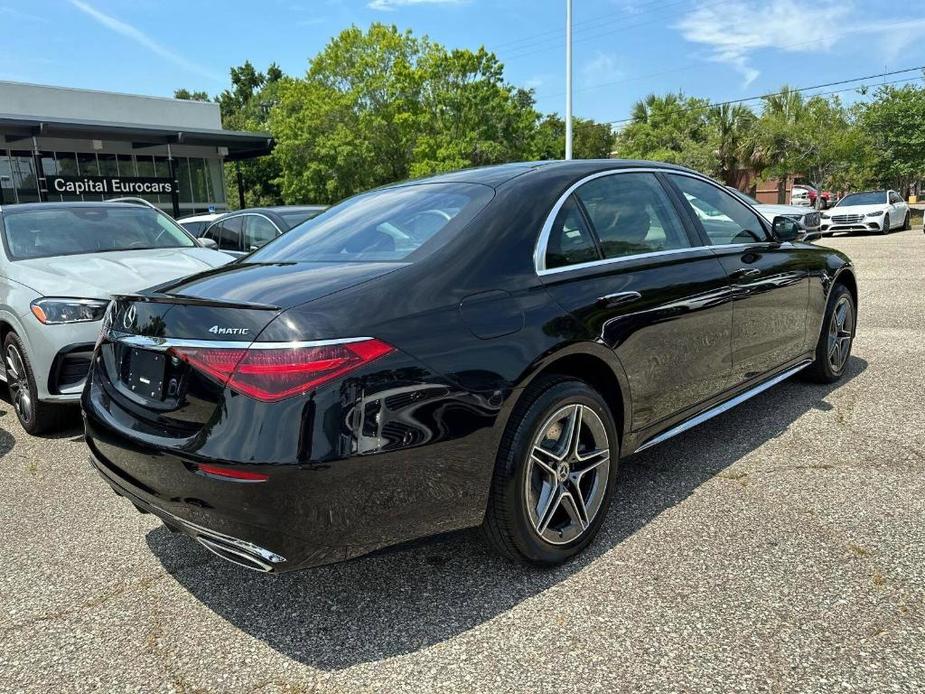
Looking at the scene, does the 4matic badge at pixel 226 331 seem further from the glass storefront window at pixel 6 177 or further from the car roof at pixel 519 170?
the glass storefront window at pixel 6 177

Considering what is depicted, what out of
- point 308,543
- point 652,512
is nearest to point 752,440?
point 652,512

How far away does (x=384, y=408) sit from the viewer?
7.06 feet

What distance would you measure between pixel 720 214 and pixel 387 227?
2.14 m

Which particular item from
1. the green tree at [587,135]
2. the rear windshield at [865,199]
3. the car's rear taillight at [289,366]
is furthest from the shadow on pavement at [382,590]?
the green tree at [587,135]

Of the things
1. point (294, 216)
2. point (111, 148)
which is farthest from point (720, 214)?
point (111, 148)

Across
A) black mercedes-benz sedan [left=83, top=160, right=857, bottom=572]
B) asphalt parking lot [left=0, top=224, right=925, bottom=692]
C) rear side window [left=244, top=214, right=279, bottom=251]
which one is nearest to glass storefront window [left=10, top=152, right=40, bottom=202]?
rear side window [left=244, top=214, right=279, bottom=251]

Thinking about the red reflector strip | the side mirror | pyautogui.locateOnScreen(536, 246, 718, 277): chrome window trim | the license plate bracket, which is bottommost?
the red reflector strip

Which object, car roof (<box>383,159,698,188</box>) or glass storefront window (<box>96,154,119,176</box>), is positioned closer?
car roof (<box>383,159,698,188</box>)

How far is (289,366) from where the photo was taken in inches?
81.7

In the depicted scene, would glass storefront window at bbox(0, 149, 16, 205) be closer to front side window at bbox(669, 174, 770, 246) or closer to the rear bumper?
front side window at bbox(669, 174, 770, 246)

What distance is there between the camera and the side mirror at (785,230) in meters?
4.39

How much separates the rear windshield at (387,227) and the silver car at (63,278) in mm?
1872

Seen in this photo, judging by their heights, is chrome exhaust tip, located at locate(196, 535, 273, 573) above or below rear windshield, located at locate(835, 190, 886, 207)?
below

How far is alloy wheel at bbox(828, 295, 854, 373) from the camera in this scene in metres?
5.05
